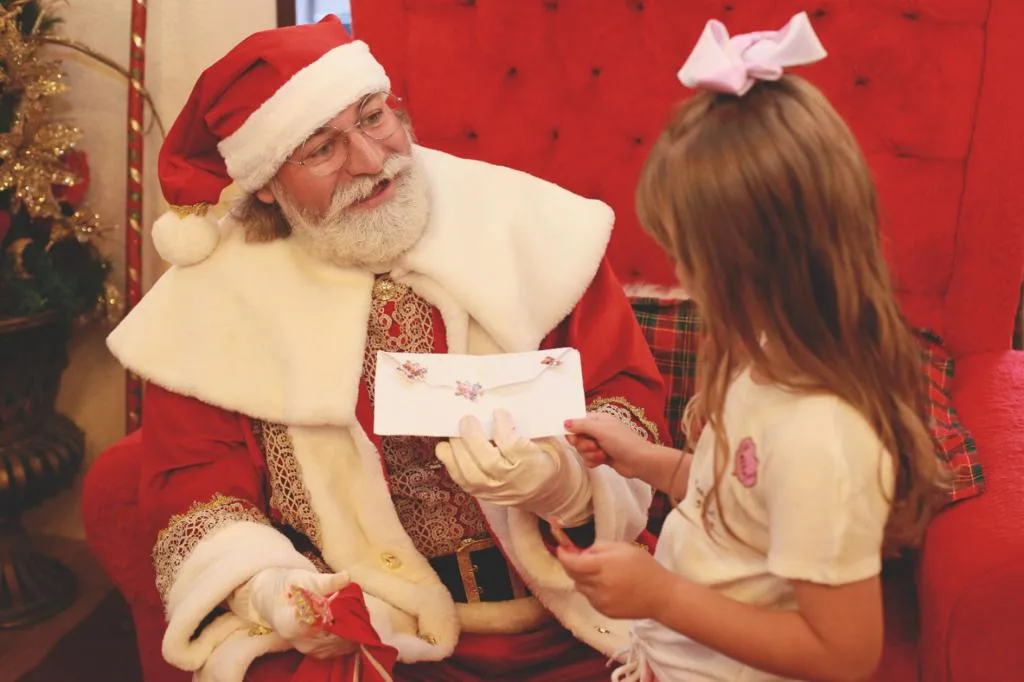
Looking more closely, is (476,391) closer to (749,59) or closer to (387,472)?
(387,472)

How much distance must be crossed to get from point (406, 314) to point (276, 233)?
0.88 ft

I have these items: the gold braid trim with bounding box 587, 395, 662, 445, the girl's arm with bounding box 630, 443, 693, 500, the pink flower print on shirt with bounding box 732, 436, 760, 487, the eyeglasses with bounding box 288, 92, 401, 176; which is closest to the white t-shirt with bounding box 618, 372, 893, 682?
the pink flower print on shirt with bounding box 732, 436, 760, 487

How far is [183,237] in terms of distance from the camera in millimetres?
1604

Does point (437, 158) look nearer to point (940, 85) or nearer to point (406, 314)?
point (406, 314)

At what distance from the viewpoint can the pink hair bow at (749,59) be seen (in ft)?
3.00

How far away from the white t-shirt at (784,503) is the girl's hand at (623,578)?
0.07 m

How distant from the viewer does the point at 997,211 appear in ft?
5.81

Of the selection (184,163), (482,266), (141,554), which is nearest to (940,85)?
(482,266)

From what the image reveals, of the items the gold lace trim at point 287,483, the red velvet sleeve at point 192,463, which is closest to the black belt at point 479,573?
the gold lace trim at point 287,483

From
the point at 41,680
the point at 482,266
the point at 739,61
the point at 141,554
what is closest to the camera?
the point at 739,61

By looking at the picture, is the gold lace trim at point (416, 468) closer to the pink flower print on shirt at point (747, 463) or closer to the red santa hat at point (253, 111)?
the red santa hat at point (253, 111)

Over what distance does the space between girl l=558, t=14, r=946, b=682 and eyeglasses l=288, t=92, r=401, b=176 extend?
69 cm

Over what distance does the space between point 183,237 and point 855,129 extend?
124cm

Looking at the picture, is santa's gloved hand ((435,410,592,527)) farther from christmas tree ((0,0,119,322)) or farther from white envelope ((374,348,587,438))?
christmas tree ((0,0,119,322))
